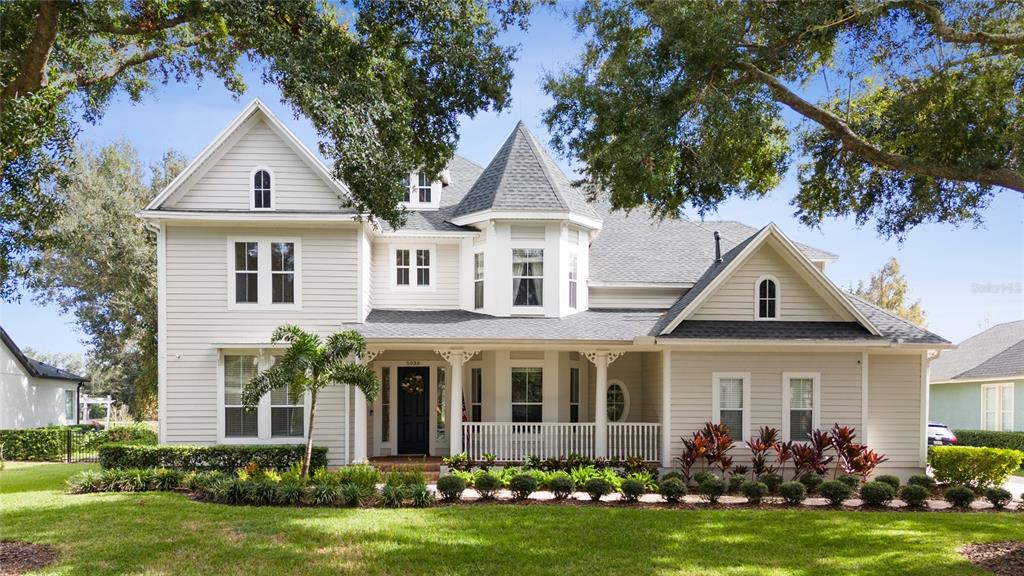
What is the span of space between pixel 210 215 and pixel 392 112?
7.65 m

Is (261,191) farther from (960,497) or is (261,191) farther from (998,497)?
(998,497)

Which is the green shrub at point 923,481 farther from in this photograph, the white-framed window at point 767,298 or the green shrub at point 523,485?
the green shrub at point 523,485

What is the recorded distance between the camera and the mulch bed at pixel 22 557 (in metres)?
9.33

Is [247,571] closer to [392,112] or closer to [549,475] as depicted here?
[392,112]

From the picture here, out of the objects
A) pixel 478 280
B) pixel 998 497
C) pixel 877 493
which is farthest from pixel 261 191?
pixel 998 497

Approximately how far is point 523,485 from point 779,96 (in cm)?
832

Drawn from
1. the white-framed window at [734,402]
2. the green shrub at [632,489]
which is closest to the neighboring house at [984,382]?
the white-framed window at [734,402]

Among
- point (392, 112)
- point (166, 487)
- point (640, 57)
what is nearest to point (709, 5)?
point (640, 57)

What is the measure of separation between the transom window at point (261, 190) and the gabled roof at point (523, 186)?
186 inches

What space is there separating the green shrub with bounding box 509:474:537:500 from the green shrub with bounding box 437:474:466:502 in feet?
3.24

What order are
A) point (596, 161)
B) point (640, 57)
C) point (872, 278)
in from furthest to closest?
point (872, 278) → point (596, 161) → point (640, 57)

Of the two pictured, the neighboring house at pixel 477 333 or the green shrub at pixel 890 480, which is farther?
the neighboring house at pixel 477 333

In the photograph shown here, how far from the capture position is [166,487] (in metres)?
14.9

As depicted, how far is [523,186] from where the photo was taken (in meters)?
18.9
